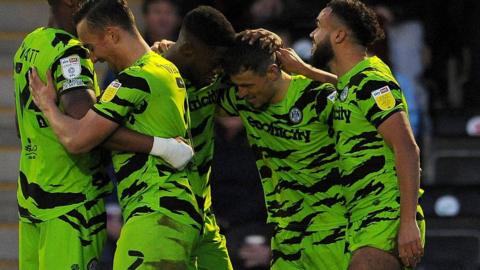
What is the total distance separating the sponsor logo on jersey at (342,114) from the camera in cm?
684

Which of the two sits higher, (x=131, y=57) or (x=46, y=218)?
(x=131, y=57)

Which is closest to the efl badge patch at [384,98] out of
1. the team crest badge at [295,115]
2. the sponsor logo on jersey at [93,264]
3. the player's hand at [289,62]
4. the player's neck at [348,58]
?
the player's neck at [348,58]

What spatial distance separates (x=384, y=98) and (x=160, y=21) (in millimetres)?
3912

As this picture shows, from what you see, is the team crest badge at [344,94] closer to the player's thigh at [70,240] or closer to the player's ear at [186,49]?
the player's ear at [186,49]

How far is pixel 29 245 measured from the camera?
22.8 ft

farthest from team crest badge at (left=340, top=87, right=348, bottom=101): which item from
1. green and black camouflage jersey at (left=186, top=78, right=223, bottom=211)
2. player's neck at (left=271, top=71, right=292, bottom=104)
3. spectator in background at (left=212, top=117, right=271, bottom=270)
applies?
spectator in background at (left=212, top=117, right=271, bottom=270)

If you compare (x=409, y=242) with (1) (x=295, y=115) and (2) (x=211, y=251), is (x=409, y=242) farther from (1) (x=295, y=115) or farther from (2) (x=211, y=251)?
(2) (x=211, y=251)

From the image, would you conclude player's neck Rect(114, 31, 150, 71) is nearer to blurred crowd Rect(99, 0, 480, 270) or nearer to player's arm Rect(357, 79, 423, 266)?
player's arm Rect(357, 79, 423, 266)

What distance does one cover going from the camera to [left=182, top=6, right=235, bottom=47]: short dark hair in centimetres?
726

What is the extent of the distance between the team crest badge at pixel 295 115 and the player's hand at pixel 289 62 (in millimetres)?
235

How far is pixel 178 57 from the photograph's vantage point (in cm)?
728

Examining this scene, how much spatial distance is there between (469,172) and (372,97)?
13.6 ft

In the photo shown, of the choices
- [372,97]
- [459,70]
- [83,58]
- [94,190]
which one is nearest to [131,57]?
[83,58]

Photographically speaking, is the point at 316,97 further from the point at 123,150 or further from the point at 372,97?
the point at 123,150
